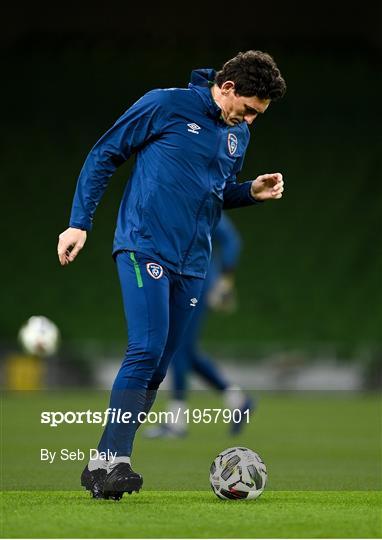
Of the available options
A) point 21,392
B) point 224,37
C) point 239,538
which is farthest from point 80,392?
point 239,538

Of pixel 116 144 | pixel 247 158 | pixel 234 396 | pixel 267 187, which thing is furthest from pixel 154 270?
pixel 247 158

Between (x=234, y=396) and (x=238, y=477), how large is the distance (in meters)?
3.74

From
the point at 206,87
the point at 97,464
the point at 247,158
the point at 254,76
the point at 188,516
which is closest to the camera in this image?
the point at 188,516

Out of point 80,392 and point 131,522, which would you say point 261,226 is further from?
point 131,522

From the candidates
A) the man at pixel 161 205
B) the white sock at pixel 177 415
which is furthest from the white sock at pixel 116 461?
the white sock at pixel 177 415

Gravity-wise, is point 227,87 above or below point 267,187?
above

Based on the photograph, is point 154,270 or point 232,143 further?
point 232,143

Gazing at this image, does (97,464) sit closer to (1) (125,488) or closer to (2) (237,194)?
(1) (125,488)

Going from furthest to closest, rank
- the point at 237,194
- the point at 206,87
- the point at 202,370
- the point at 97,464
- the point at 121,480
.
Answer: the point at 202,370
the point at 237,194
the point at 206,87
the point at 97,464
the point at 121,480

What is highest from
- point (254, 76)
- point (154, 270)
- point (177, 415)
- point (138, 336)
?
point (254, 76)

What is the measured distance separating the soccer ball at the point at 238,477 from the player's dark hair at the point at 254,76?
145cm

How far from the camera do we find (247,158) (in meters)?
16.4

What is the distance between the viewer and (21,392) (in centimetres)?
1352

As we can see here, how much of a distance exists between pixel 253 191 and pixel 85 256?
37.6 feet
